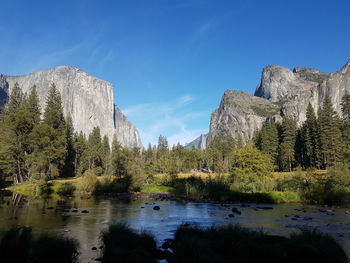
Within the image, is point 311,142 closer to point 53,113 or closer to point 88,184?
point 88,184

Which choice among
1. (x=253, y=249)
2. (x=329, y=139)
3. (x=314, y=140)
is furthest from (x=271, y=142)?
(x=253, y=249)

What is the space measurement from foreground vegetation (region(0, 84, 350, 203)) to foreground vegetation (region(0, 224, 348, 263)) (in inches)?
962

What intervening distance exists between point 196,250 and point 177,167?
59774mm

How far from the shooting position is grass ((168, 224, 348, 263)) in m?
8.94

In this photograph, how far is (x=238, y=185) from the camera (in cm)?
3844

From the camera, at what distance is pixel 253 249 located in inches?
388

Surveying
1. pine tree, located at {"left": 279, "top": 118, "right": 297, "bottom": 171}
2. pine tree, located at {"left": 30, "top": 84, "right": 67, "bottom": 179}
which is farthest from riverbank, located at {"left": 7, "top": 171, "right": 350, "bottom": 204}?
pine tree, located at {"left": 279, "top": 118, "right": 297, "bottom": 171}

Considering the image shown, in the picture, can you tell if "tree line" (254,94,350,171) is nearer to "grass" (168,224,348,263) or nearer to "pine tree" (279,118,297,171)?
"pine tree" (279,118,297,171)

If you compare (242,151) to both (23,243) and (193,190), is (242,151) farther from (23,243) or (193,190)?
(23,243)

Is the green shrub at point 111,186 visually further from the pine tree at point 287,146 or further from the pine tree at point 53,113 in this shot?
the pine tree at point 287,146

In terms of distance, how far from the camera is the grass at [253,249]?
Answer: 894 cm

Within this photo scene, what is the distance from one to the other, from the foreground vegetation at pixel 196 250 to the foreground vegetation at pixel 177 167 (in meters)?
24.4

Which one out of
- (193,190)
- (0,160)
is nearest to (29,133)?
(0,160)

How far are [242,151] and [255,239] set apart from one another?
114ft
